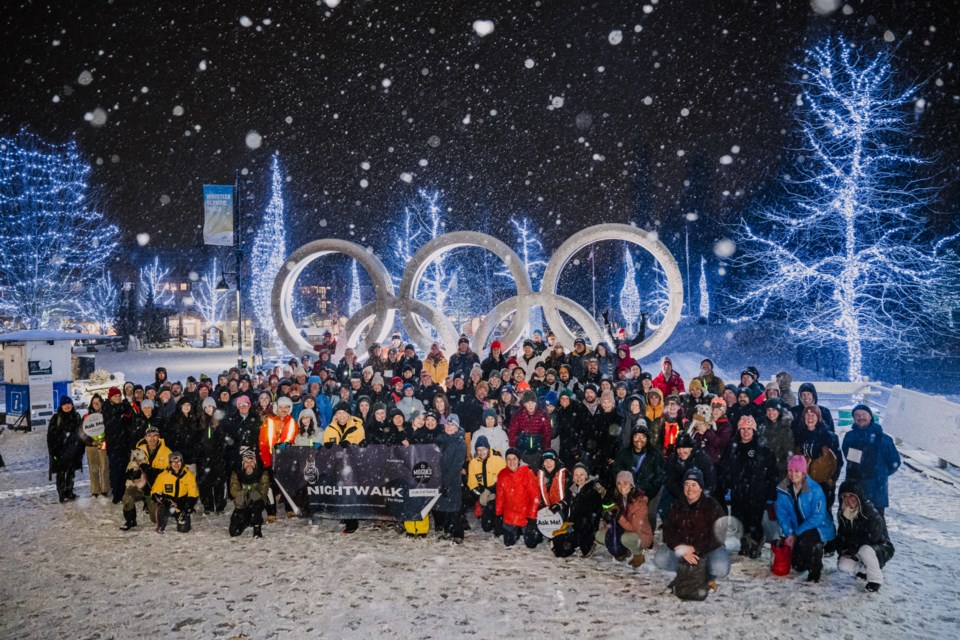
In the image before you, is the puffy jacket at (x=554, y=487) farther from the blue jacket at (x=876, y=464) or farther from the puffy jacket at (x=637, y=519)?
the blue jacket at (x=876, y=464)

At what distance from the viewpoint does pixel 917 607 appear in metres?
5.62

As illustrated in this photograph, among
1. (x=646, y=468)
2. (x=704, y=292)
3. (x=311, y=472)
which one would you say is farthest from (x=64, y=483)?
(x=704, y=292)

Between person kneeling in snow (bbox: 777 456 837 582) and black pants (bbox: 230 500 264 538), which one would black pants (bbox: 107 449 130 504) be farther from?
person kneeling in snow (bbox: 777 456 837 582)

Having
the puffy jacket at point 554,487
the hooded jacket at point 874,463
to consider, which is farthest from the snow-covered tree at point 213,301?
the hooded jacket at point 874,463

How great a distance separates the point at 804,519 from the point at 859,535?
1.67ft

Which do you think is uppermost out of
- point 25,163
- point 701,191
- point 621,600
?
point 701,191

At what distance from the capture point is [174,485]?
26.1 ft

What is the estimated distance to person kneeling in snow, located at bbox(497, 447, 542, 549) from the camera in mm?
7320

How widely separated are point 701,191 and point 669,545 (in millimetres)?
50940

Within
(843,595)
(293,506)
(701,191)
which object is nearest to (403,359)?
(293,506)

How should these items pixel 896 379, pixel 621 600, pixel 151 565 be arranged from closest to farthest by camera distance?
1. pixel 621 600
2. pixel 151 565
3. pixel 896 379

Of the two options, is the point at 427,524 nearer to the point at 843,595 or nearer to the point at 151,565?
the point at 151,565

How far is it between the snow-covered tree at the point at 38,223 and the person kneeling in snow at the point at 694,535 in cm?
2710

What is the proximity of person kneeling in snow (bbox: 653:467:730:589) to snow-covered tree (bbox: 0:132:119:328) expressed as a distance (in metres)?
27.1
